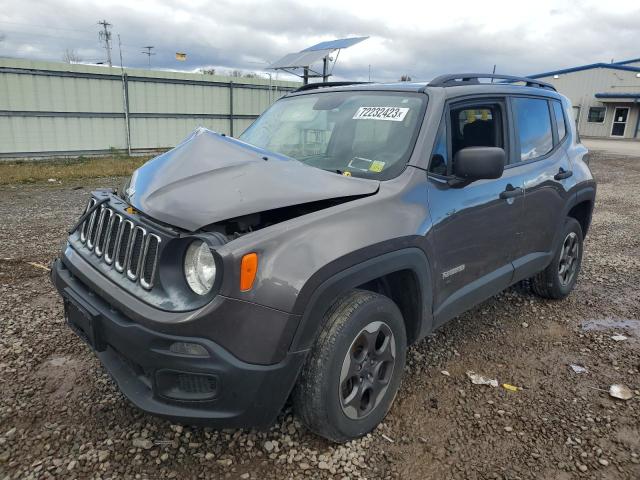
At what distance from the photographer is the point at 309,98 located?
3.74 metres

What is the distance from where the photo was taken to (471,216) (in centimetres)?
303

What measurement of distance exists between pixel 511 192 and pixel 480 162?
0.78 meters

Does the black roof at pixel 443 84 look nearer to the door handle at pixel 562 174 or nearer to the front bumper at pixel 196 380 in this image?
the door handle at pixel 562 174

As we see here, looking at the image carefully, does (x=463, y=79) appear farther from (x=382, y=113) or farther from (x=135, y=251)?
(x=135, y=251)

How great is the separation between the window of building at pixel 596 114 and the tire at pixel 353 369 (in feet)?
136

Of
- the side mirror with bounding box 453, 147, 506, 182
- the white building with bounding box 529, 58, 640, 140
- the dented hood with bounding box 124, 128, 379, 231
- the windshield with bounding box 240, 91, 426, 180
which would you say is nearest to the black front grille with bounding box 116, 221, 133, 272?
the dented hood with bounding box 124, 128, 379, 231

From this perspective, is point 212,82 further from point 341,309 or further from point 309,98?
point 341,309

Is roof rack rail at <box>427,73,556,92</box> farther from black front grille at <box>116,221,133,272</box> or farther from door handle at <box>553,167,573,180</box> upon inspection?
black front grille at <box>116,221,133,272</box>

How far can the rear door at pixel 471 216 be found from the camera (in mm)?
2848

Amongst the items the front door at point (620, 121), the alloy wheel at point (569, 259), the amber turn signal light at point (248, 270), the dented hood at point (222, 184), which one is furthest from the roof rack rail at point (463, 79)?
the front door at point (620, 121)

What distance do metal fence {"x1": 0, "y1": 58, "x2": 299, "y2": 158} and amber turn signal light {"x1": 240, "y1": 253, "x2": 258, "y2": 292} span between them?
13.9 meters

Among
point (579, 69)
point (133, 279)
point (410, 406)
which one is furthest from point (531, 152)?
point (579, 69)

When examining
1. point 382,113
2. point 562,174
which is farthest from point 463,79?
point 562,174

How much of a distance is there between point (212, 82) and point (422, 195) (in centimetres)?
1530
